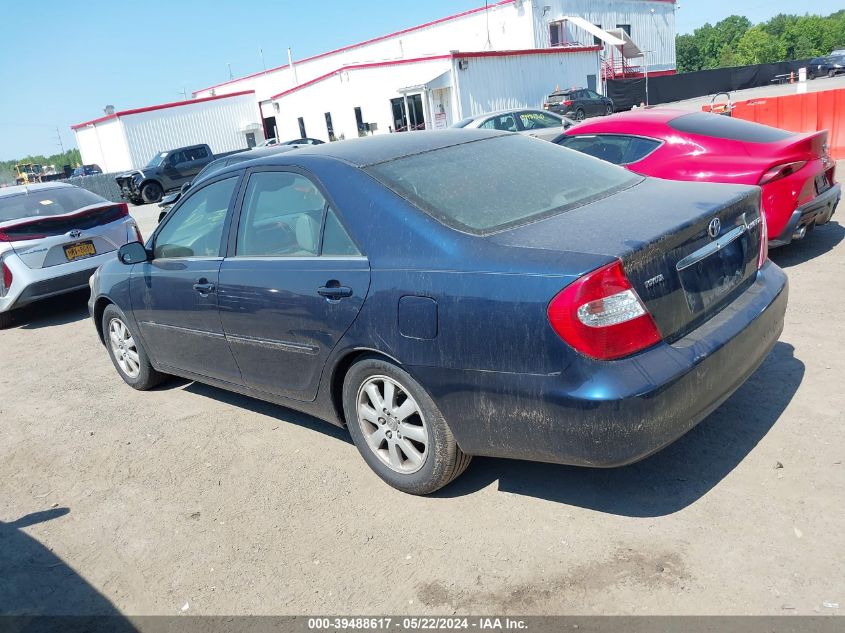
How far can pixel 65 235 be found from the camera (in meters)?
7.98

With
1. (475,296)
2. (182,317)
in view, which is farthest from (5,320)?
(475,296)

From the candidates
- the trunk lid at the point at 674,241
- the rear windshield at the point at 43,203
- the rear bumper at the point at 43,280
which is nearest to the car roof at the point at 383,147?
the trunk lid at the point at 674,241

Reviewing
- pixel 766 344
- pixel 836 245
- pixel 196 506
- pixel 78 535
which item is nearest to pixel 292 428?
pixel 196 506

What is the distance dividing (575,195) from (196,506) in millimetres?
2574

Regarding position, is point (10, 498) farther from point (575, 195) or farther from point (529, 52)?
point (529, 52)

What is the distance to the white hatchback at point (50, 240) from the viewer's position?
→ 7770 millimetres

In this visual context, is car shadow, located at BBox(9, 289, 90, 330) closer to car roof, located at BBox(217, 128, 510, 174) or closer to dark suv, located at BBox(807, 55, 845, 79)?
car roof, located at BBox(217, 128, 510, 174)

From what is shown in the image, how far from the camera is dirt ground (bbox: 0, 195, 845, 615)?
2682mm

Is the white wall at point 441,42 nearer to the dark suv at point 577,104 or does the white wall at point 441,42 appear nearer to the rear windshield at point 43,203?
the dark suv at point 577,104

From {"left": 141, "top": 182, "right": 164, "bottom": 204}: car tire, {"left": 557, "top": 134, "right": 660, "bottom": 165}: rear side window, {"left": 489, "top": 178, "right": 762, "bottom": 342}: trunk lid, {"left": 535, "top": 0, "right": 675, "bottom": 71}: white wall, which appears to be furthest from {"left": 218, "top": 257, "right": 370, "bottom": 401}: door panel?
{"left": 535, "top": 0, "right": 675, "bottom": 71}: white wall

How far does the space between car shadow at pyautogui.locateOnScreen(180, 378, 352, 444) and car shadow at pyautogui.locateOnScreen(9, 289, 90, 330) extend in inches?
150

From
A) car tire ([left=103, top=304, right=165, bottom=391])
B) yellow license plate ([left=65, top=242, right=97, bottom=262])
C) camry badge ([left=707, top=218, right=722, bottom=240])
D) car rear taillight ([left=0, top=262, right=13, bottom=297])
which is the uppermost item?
camry badge ([left=707, top=218, right=722, bottom=240])

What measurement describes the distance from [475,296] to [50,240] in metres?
6.77

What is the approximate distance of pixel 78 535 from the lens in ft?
11.8
